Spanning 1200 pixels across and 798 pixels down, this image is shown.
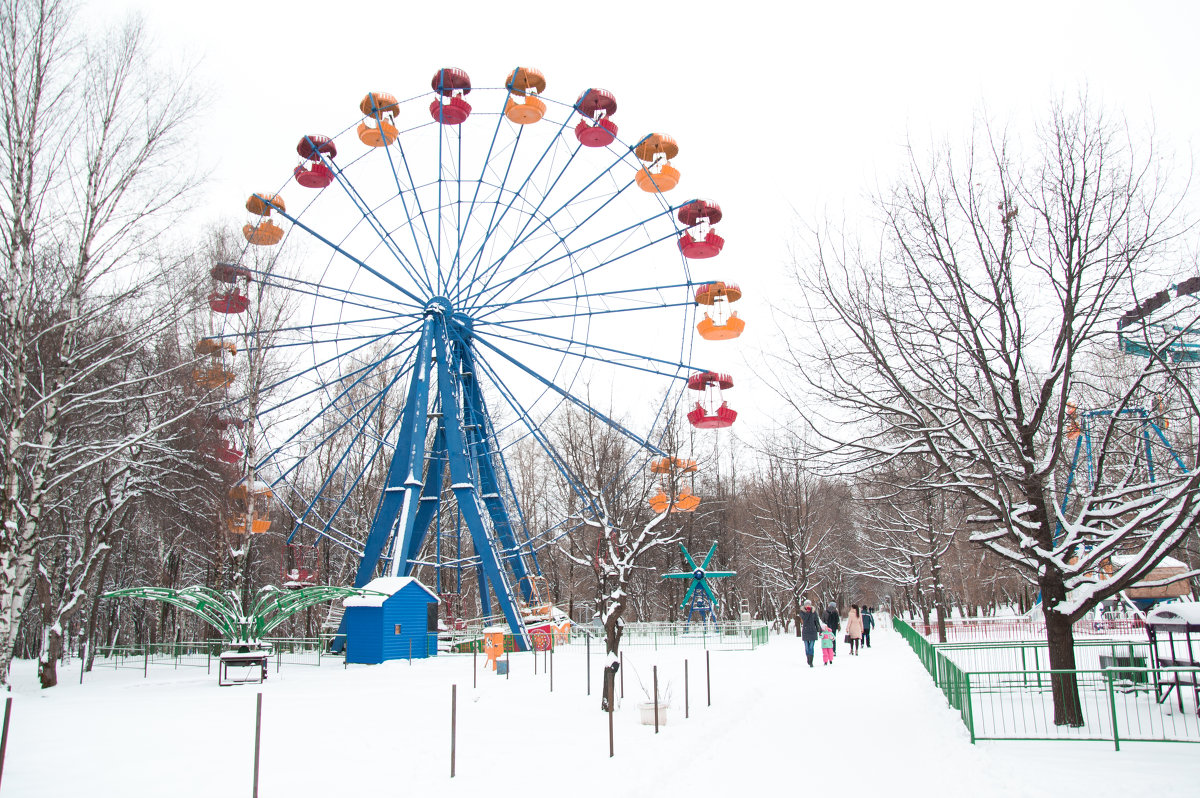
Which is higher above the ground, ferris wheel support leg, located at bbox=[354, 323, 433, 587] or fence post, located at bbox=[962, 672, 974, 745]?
ferris wheel support leg, located at bbox=[354, 323, 433, 587]

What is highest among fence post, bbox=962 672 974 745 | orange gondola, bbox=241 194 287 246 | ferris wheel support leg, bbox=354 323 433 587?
orange gondola, bbox=241 194 287 246

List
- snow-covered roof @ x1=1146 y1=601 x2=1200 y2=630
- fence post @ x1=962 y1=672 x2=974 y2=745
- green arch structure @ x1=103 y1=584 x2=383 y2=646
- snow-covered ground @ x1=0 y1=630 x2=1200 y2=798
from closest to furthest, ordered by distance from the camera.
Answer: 1. snow-covered ground @ x1=0 y1=630 x2=1200 y2=798
2. fence post @ x1=962 y1=672 x2=974 y2=745
3. snow-covered roof @ x1=1146 y1=601 x2=1200 y2=630
4. green arch structure @ x1=103 y1=584 x2=383 y2=646

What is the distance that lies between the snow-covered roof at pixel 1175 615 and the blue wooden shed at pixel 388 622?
646 inches

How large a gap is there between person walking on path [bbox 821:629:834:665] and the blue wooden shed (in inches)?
436

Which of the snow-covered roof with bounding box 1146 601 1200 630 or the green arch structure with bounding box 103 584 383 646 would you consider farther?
the green arch structure with bounding box 103 584 383 646

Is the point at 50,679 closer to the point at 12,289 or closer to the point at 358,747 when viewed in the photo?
the point at 12,289

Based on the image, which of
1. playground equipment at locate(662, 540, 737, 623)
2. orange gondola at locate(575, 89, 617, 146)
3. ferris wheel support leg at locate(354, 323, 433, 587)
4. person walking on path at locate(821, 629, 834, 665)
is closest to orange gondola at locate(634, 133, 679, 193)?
orange gondola at locate(575, 89, 617, 146)

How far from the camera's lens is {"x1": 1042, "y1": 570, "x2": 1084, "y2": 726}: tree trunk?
1004 centimetres

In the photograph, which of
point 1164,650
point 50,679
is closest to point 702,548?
point 1164,650

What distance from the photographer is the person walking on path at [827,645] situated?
20545 millimetres

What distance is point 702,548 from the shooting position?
5162 cm

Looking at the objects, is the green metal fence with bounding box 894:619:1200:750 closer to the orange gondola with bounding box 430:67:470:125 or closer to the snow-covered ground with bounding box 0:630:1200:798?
the snow-covered ground with bounding box 0:630:1200:798

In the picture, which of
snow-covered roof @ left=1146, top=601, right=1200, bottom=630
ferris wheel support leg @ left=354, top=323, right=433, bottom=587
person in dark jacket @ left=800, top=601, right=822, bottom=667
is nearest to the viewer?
snow-covered roof @ left=1146, top=601, right=1200, bottom=630

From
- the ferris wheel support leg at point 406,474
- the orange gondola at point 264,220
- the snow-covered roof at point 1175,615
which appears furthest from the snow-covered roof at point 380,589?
the snow-covered roof at point 1175,615
